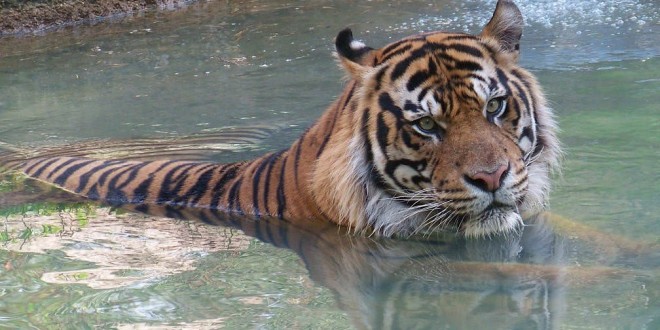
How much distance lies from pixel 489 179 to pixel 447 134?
25 cm

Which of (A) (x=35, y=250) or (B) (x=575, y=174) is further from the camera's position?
(B) (x=575, y=174)

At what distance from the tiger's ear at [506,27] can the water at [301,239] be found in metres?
0.65

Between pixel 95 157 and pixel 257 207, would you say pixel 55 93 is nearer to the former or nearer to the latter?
pixel 95 157

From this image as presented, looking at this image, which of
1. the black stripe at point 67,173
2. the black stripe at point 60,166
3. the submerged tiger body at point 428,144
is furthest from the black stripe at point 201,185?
the black stripe at point 60,166

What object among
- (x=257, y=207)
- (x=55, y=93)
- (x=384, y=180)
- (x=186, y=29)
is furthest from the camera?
(x=186, y=29)

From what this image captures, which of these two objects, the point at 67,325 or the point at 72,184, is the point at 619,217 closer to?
the point at 67,325

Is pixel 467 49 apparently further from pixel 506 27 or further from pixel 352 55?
pixel 352 55

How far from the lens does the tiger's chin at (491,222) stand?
322 cm

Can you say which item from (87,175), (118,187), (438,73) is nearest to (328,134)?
(438,73)

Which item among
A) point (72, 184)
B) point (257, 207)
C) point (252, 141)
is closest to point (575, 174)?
point (257, 207)

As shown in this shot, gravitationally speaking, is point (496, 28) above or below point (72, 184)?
above

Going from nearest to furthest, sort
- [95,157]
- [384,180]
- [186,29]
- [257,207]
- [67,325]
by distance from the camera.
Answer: [67,325] → [384,180] → [257,207] → [95,157] → [186,29]

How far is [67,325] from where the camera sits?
107 inches

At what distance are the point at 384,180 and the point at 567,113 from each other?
2107 millimetres
